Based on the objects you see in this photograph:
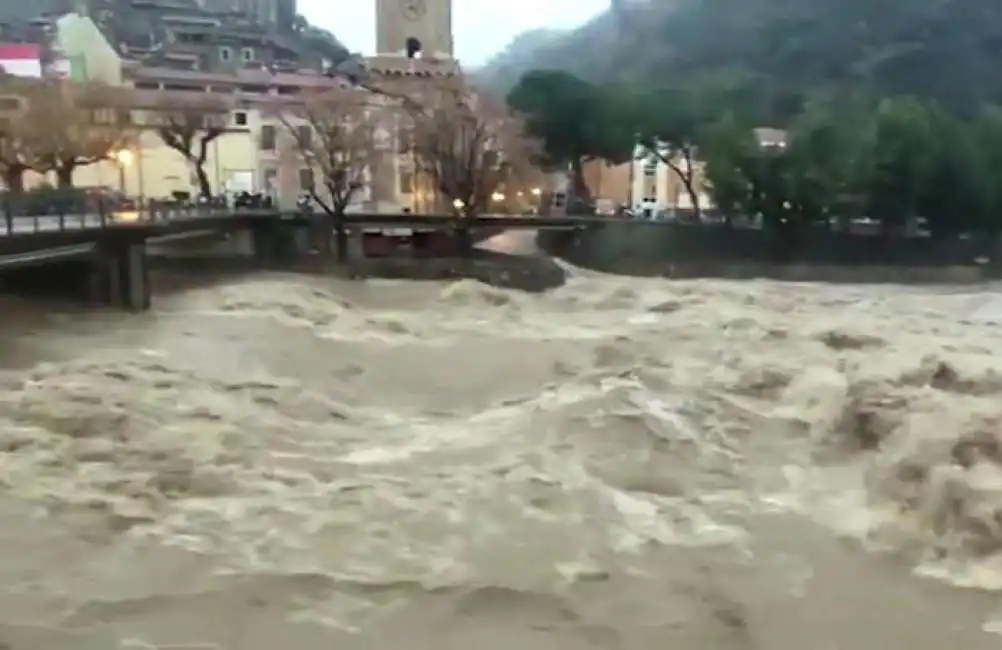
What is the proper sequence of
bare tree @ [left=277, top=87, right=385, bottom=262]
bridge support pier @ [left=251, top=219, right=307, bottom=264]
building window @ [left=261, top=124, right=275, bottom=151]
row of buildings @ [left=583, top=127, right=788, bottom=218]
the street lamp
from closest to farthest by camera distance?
the street lamp
bare tree @ [left=277, top=87, right=385, bottom=262]
bridge support pier @ [left=251, top=219, right=307, bottom=264]
building window @ [left=261, top=124, right=275, bottom=151]
row of buildings @ [left=583, top=127, right=788, bottom=218]

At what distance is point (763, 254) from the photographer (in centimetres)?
2802

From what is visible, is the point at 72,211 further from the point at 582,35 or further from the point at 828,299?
the point at 582,35

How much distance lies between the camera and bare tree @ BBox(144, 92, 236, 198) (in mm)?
28956

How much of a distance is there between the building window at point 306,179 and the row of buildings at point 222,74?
9 cm

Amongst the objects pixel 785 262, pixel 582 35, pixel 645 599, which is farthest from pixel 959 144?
pixel 582 35

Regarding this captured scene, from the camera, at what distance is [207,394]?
13.6 metres

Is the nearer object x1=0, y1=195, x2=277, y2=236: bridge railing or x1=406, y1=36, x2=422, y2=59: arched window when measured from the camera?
x1=0, y1=195, x2=277, y2=236: bridge railing

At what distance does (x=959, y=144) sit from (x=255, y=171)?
64.3 ft

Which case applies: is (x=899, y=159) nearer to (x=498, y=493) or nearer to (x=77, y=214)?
(x=77, y=214)

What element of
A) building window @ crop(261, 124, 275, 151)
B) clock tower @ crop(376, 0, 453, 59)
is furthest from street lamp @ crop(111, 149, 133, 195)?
clock tower @ crop(376, 0, 453, 59)

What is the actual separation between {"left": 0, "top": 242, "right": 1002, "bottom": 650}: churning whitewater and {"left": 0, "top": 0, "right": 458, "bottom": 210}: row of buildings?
592 inches

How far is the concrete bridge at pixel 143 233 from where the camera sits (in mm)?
18172

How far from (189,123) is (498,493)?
2156 cm

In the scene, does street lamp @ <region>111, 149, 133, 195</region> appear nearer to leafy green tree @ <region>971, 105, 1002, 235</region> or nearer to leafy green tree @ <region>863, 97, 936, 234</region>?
leafy green tree @ <region>863, 97, 936, 234</region>
